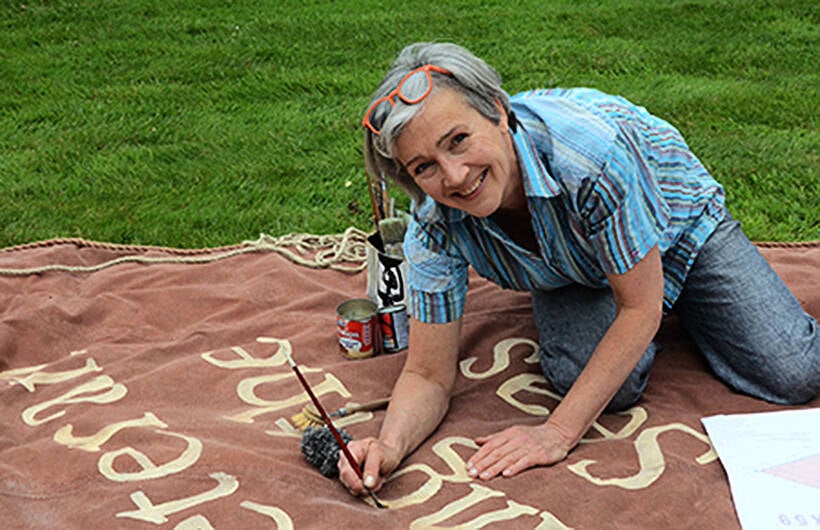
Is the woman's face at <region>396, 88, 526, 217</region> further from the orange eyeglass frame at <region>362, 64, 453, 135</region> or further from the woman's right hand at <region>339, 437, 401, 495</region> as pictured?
the woman's right hand at <region>339, 437, 401, 495</region>

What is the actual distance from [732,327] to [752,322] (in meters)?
0.06

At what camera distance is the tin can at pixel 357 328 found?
309 cm

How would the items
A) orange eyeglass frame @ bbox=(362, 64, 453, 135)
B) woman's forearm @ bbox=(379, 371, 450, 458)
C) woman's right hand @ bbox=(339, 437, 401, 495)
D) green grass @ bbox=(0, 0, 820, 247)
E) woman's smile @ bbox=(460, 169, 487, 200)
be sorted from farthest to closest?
green grass @ bbox=(0, 0, 820, 247) → woman's forearm @ bbox=(379, 371, 450, 458) → woman's right hand @ bbox=(339, 437, 401, 495) → woman's smile @ bbox=(460, 169, 487, 200) → orange eyeglass frame @ bbox=(362, 64, 453, 135)

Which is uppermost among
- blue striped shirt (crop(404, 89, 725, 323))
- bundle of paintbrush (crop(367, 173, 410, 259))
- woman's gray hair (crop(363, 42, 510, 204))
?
woman's gray hair (crop(363, 42, 510, 204))

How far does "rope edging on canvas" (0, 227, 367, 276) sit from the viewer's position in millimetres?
3729

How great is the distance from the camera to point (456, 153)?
217 cm

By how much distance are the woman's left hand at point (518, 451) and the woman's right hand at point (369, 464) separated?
0.71 feet

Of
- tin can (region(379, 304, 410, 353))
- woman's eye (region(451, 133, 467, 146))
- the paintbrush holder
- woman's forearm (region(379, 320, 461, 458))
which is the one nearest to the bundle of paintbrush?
the paintbrush holder

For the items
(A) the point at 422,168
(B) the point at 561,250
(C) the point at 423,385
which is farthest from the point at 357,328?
(A) the point at 422,168

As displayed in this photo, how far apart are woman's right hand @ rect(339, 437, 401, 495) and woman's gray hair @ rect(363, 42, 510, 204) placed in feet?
2.36

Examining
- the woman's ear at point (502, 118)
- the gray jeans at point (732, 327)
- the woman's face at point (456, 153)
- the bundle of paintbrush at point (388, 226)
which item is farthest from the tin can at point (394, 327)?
the woman's ear at point (502, 118)

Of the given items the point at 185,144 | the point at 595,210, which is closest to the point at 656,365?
the point at 595,210

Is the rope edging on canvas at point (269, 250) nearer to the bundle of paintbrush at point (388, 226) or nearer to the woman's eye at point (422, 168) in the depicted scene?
the bundle of paintbrush at point (388, 226)

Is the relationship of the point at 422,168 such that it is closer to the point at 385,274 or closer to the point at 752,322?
the point at 385,274
